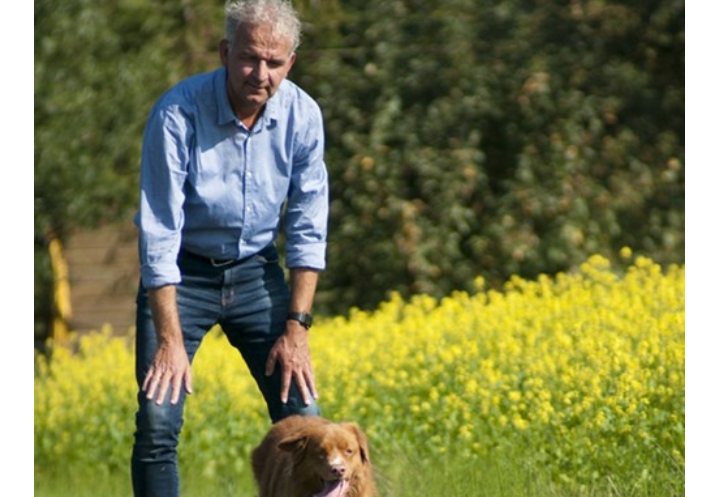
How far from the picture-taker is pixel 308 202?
16.8 feet

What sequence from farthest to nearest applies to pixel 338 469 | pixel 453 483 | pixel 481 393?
pixel 481 393, pixel 453 483, pixel 338 469

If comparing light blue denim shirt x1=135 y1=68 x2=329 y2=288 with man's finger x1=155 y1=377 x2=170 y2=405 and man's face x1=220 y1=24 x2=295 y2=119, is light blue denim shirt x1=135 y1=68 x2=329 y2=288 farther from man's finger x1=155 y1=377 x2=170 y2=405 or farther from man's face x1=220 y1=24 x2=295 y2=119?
man's finger x1=155 y1=377 x2=170 y2=405

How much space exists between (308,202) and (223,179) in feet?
1.10

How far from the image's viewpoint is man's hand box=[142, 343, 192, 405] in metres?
4.79

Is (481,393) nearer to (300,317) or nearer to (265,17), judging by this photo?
(300,317)

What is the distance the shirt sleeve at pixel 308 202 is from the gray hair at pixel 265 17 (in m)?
0.40

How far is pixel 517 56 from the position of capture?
1114 cm

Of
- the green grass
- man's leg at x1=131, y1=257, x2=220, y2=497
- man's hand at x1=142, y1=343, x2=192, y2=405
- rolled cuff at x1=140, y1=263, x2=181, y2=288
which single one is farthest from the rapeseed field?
rolled cuff at x1=140, y1=263, x2=181, y2=288

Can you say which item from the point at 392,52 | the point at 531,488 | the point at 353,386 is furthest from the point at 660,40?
the point at 531,488

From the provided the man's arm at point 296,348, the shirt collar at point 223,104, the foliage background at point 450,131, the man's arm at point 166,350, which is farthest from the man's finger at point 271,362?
the foliage background at point 450,131

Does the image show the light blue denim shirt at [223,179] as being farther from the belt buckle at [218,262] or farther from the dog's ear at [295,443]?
the dog's ear at [295,443]

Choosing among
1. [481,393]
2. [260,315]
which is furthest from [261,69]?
[481,393]

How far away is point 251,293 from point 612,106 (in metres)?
6.54

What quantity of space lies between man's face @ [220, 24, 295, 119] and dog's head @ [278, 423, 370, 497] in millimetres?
1097
